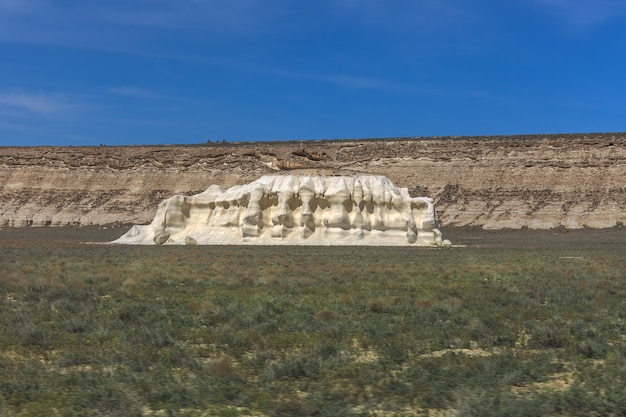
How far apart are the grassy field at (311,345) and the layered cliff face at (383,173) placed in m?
43.0

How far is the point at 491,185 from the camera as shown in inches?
2783

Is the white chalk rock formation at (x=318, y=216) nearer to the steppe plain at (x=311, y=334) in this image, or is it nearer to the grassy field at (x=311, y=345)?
the steppe plain at (x=311, y=334)

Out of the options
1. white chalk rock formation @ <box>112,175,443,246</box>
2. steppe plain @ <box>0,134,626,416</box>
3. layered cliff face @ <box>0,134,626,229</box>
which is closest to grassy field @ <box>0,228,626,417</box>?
steppe plain @ <box>0,134,626,416</box>

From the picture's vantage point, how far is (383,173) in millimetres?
74375

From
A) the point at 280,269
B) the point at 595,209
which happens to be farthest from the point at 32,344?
the point at 595,209

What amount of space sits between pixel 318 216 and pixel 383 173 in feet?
110

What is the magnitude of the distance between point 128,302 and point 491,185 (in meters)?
59.1

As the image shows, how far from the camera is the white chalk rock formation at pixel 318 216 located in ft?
134

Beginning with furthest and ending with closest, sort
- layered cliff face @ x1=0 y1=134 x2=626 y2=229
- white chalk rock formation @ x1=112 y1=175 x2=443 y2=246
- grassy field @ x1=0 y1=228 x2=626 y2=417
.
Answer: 1. layered cliff face @ x1=0 y1=134 x2=626 y2=229
2. white chalk rock formation @ x1=112 y1=175 x2=443 y2=246
3. grassy field @ x1=0 y1=228 x2=626 y2=417

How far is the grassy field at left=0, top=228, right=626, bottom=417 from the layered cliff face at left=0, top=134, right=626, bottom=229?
43.0 metres

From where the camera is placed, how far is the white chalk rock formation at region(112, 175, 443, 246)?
40906 mm

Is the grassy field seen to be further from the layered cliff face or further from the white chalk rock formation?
the layered cliff face

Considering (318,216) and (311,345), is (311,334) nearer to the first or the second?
(311,345)

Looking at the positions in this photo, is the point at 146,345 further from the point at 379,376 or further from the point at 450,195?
the point at 450,195
